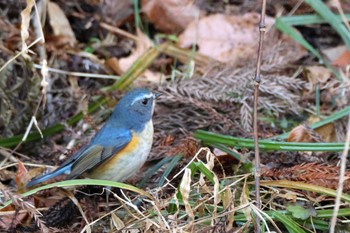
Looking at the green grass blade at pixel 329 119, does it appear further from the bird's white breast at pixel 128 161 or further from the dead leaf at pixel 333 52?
the dead leaf at pixel 333 52

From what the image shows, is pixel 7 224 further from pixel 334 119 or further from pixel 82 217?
pixel 334 119

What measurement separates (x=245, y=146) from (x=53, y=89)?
1.68 meters

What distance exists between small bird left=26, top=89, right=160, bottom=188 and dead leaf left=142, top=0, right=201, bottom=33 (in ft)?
5.75

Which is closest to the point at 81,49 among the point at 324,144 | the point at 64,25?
the point at 64,25

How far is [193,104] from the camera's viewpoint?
13.4ft

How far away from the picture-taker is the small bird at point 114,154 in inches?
138

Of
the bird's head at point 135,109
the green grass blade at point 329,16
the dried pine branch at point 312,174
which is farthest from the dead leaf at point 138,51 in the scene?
the dried pine branch at point 312,174

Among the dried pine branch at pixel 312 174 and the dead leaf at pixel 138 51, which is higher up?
the dried pine branch at pixel 312 174

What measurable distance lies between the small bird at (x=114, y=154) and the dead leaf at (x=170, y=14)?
1753 millimetres

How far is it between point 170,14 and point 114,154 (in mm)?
2016

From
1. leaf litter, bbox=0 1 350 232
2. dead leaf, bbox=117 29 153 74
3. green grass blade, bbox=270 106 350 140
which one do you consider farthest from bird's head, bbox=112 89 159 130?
dead leaf, bbox=117 29 153 74

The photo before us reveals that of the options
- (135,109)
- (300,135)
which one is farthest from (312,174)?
(135,109)

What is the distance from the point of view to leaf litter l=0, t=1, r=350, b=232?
120 inches

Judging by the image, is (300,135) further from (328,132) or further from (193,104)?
(193,104)
